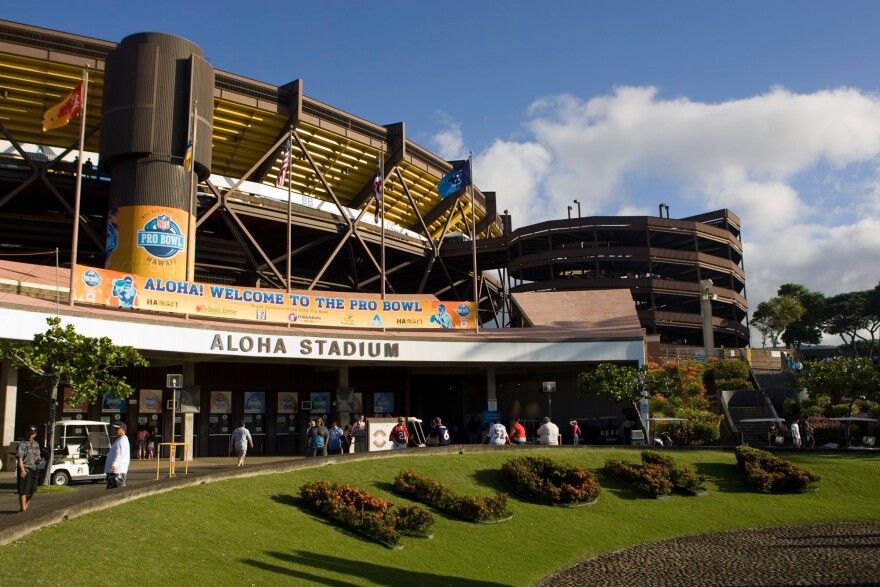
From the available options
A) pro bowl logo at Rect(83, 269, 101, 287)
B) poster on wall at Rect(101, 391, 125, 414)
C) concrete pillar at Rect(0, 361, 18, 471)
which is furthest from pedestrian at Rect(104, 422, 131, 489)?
poster on wall at Rect(101, 391, 125, 414)

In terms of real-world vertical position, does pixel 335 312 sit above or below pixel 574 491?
above

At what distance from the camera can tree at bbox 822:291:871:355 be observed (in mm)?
105500

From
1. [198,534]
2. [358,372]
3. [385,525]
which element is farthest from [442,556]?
[358,372]

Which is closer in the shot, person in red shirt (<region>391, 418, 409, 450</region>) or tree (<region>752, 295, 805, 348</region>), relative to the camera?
person in red shirt (<region>391, 418, 409, 450</region>)

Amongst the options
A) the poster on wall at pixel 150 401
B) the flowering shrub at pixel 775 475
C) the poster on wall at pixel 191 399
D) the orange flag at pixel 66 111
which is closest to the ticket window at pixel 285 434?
the poster on wall at pixel 150 401

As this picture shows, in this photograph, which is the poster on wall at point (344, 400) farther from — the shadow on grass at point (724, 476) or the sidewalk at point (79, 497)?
the shadow on grass at point (724, 476)

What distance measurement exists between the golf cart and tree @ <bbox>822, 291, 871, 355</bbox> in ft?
337

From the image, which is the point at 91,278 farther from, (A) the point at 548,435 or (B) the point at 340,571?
(B) the point at 340,571

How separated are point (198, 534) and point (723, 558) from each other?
1188cm

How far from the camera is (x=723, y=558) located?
1834 cm

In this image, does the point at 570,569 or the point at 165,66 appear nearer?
the point at 570,569

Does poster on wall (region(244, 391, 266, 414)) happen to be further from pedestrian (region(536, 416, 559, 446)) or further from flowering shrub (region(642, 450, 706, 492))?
flowering shrub (region(642, 450, 706, 492))

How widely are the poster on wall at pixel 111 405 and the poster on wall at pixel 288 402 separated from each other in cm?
757

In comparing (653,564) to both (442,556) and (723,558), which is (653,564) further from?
(442,556)
